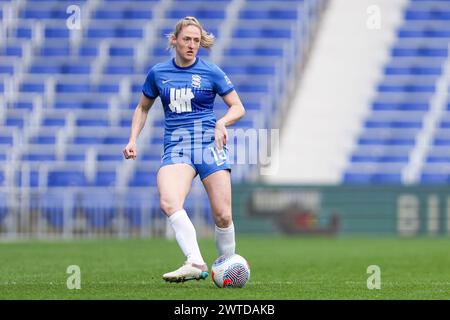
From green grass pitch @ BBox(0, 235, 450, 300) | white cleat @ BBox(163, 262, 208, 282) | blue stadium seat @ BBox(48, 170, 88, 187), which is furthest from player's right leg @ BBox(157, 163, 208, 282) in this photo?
blue stadium seat @ BBox(48, 170, 88, 187)

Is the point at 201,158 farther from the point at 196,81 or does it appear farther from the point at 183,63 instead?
the point at 183,63

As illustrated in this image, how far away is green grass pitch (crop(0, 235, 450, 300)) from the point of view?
30.0 feet

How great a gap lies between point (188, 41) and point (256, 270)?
3.76 meters

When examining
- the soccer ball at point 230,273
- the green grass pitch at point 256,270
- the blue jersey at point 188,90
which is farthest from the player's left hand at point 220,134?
the green grass pitch at point 256,270

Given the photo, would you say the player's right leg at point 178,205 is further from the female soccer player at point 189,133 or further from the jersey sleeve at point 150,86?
the jersey sleeve at point 150,86

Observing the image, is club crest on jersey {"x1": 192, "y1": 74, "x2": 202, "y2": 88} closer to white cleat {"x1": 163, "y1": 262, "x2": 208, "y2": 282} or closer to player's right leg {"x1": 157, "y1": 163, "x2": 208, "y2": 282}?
player's right leg {"x1": 157, "y1": 163, "x2": 208, "y2": 282}

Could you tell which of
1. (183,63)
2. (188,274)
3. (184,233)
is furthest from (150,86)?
(188,274)

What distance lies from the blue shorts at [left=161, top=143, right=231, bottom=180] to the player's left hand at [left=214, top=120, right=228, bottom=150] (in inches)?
12.2

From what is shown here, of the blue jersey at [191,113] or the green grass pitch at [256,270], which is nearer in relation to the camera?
the green grass pitch at [256,270]

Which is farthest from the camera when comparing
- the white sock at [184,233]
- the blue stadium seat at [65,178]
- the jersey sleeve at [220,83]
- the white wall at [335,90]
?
the white wall at [335,90]

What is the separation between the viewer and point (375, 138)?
1123 inches

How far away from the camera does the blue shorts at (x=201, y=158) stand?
32.1ft

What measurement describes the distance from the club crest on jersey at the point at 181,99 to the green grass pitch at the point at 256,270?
4.65ft
